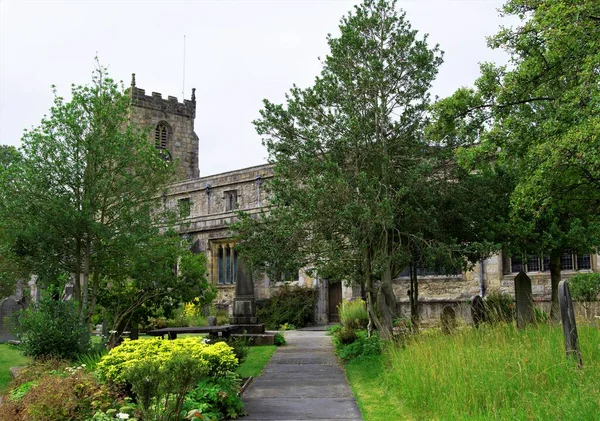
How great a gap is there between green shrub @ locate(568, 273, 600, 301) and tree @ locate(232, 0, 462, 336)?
26.4 ft

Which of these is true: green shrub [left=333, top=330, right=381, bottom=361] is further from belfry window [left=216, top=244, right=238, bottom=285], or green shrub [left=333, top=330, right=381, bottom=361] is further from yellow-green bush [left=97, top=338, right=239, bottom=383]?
belfry window [left=216, top=244, right=238, bottom=285]

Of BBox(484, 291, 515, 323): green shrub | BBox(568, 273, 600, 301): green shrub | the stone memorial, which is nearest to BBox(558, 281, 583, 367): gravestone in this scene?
BBox(484, 291, 515, 323): green shrub

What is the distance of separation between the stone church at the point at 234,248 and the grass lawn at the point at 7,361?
→ 5.14 m

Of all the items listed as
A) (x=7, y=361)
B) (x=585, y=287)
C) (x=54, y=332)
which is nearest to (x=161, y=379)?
(x=54, y=332)

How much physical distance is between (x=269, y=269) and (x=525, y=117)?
6.32 m

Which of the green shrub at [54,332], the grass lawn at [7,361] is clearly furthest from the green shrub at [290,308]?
the green shrub at [54,332]

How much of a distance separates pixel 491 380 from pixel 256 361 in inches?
325

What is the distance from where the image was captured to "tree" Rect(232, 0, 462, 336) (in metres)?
14.1

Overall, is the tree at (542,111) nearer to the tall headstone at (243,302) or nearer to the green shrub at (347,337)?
the green shrub at (347,337)

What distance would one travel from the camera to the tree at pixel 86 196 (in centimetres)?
1423

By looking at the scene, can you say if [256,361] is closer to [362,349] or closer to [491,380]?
[362,349]

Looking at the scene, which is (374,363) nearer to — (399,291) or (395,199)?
(395,199)

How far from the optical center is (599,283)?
2062cm

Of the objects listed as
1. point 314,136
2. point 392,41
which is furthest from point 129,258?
point 392,41
